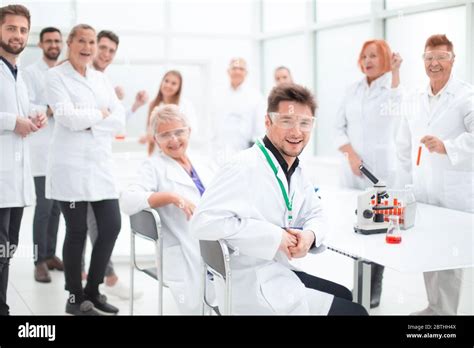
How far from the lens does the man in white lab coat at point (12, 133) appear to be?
2.29 m

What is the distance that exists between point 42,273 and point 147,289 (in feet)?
2.14

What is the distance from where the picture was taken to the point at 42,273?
3.61 metres

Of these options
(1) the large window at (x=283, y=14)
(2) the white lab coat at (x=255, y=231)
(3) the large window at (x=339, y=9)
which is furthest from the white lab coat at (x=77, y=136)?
(1) the large window at (x=283, y=14)

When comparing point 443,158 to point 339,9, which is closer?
point 443,158

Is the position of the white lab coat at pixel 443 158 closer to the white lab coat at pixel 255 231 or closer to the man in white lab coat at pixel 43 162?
the white lab coat at pixel 255 231

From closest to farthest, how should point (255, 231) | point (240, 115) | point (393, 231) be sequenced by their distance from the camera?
point (255, 231) < point (393, 231) < point (240, 115)

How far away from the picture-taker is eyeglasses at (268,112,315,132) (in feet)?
6.53

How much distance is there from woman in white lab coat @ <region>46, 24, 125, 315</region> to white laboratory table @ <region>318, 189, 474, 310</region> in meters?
1.14

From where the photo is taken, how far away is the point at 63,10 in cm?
303

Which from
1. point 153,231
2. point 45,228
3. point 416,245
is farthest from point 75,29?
point 416,245

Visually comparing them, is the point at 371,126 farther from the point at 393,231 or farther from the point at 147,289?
the point at 147,289

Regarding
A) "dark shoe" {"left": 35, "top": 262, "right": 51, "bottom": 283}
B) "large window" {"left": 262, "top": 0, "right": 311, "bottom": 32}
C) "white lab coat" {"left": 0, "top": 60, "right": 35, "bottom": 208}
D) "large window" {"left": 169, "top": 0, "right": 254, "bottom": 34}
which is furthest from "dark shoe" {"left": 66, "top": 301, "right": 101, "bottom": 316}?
"large window" {"left": 169, "top": 0, "right": 254, "bottom": 34}

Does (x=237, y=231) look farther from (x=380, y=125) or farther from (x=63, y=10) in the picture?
(x=63, y=10)

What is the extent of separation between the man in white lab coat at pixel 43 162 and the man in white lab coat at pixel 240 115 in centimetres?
146
